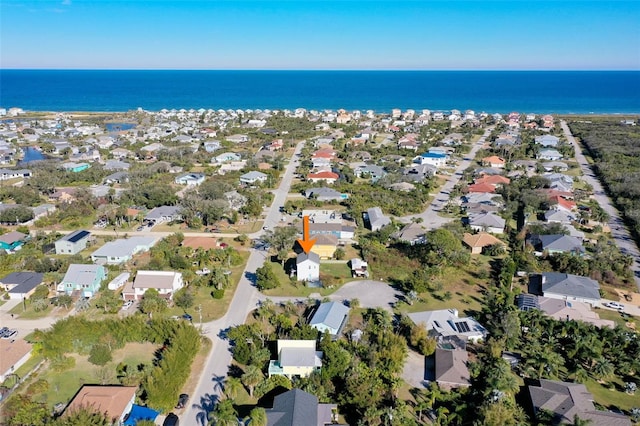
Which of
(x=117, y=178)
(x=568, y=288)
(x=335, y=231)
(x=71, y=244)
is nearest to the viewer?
(x=568, y=288)

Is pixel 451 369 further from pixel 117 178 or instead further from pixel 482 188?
pixel 117 178

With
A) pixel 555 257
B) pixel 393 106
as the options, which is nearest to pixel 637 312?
pixel 555 257

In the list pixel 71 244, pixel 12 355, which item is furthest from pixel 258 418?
pixel 71 244

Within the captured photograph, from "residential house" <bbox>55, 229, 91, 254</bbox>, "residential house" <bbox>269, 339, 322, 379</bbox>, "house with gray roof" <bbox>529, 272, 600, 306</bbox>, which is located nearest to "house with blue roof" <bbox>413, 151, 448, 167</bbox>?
"house with gray roof" <bbox>529, 272, 600, 306</bbox>

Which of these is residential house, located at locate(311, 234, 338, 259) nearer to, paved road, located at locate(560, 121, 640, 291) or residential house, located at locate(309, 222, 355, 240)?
residential house, located at locate(309, 222, 355, 240)

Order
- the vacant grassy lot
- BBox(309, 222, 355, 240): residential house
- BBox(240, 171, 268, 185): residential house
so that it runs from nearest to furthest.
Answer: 1. the vacant grassy lot
2. BBox(309, 222, 355, 240): residential house
3. BBox(240, 171, 268, 185): residential house
